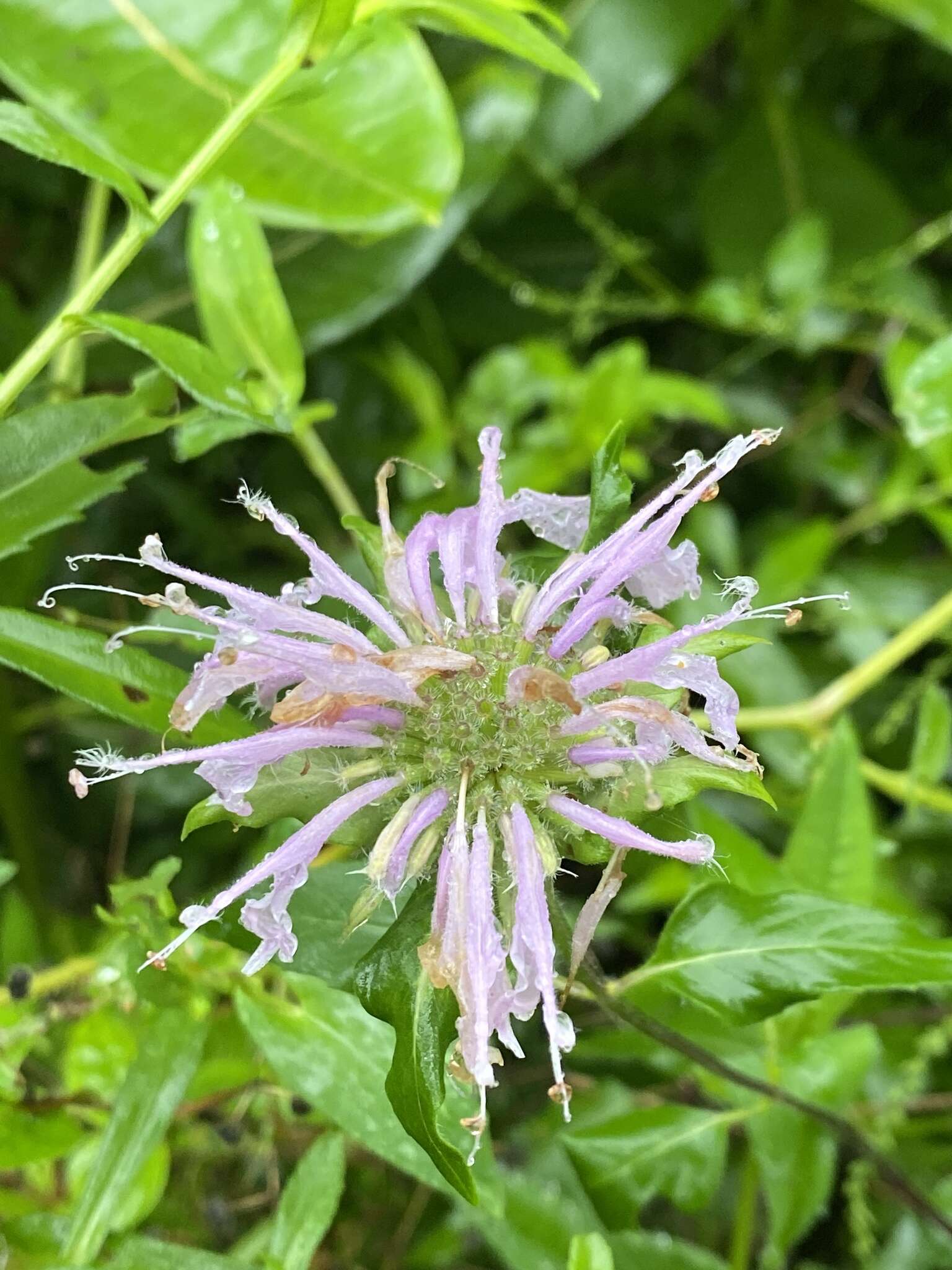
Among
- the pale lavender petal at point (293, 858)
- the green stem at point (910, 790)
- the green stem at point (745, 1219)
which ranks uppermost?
the green stem at point (910, 790)

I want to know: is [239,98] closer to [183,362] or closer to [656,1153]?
[183,362]

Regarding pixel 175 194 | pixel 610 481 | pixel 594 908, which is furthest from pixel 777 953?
pixel 175 194

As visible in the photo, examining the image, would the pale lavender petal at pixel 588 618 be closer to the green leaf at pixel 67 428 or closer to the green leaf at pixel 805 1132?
the green leaf at pixel 67 428

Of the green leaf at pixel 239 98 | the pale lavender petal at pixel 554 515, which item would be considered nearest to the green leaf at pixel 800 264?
the green leaf at pixel 239 98

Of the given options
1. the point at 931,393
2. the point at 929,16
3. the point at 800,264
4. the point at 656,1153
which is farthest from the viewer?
the point at 800,264

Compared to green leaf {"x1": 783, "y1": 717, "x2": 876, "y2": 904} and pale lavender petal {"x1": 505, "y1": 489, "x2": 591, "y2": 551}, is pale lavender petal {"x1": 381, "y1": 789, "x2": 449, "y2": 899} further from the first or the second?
green leaf {"x1": 783, "y1": 717, "x2": 876, "y2": 904}

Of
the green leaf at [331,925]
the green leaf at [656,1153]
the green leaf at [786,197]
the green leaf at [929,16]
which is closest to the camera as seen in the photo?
the green leaf at [331,925]
